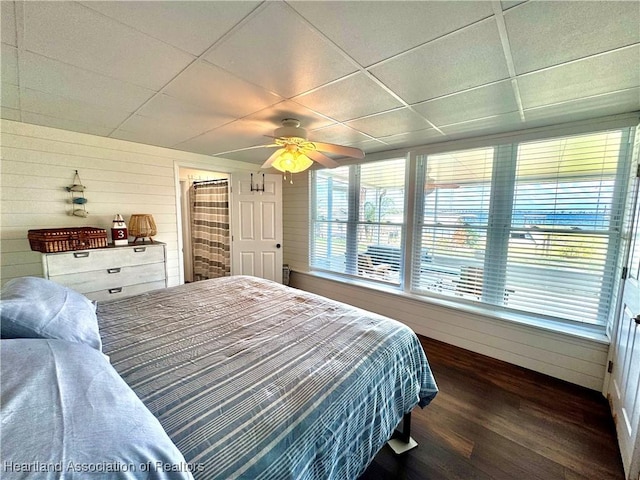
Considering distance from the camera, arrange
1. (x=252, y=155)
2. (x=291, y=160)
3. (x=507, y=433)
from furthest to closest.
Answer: (x=252, y=155) < (x=291, y=160) < (x=507, y=433)

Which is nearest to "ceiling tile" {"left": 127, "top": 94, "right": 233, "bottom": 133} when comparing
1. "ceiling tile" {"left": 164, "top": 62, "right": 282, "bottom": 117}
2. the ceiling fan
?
"ceiling tile" {"left": 164, "top": 62, "right": 282, "bottom": 117}

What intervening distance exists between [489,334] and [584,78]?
2.26 metres

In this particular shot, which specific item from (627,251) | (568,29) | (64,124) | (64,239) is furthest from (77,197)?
(627,251)

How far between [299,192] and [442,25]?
3415 mm

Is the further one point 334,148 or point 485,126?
point 485,126

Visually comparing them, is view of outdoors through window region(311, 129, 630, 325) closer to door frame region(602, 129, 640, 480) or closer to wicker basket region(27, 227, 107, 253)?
door frame region(602, 129, 640, 480)

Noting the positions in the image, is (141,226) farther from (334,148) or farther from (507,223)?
(507,223)

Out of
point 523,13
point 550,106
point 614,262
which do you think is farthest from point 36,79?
point 614,262

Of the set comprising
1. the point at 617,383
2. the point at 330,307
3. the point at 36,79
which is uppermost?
the point at 36,79

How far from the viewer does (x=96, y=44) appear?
124cm

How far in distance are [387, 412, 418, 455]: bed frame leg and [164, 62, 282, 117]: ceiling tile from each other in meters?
2.28

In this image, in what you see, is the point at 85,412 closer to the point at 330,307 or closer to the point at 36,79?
the point at 330,307

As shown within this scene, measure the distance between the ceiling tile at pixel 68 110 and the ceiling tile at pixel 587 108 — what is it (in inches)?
131

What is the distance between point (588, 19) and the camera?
1053 mm
